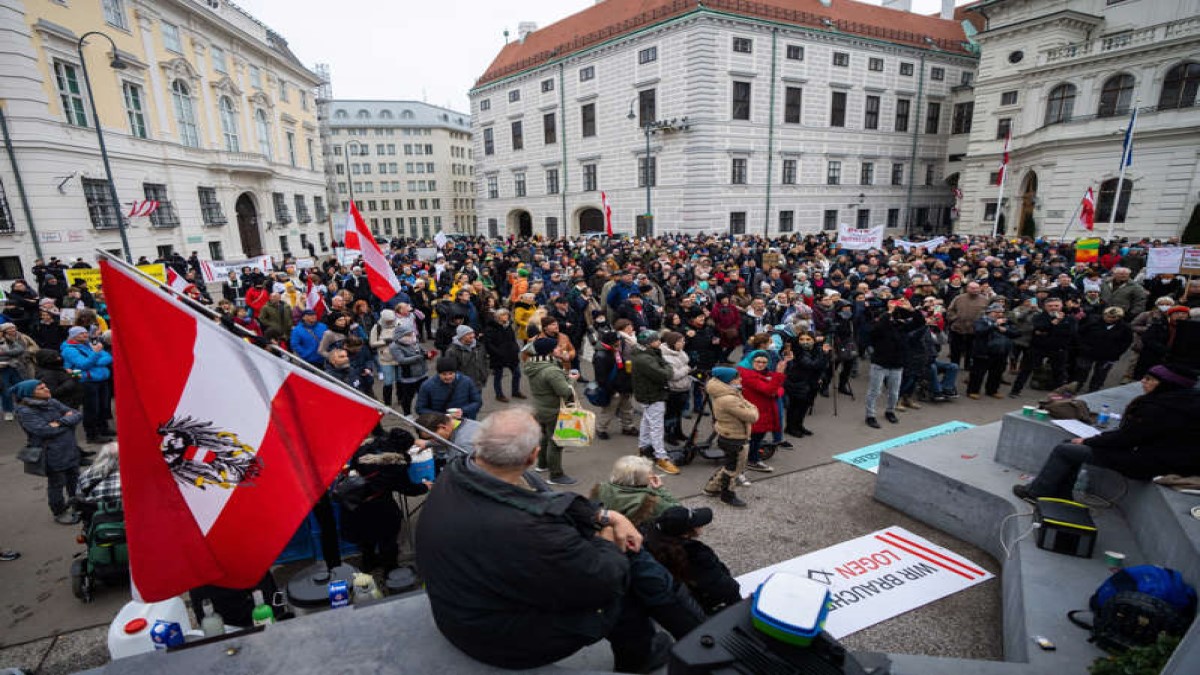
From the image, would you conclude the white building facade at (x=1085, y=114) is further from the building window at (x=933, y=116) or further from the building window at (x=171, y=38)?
the building window at (x=171, y=38)

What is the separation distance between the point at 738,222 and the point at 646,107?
8.75m

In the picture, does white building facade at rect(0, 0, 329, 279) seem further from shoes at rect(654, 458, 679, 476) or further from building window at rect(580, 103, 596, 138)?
building window at rect(580, 103, 596, 138)

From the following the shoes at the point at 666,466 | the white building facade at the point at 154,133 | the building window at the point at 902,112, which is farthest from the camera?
the building window at the point at 902,112

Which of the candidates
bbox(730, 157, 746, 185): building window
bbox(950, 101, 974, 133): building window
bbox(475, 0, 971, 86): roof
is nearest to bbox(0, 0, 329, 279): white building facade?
bbox(475, 0, 971, 86): roof

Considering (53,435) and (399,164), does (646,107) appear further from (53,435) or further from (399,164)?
(399,164)

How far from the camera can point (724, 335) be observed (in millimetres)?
9703

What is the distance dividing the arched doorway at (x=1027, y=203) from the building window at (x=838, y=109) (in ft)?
36.4

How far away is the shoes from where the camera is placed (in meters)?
7.02

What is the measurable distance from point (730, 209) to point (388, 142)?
214 ft

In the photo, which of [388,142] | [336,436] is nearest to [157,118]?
[336,436]

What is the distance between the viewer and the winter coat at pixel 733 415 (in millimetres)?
6051

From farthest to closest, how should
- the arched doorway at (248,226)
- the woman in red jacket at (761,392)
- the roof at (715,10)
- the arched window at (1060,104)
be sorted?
1. the arched doorway at (248,226)
2. the roof at (715,10)
3. the arched window at (1060,104)
4. the woman in red jacket at (761,392)

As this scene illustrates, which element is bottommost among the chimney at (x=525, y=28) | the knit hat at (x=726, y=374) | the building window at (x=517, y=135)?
the knit hat at (x=726, y=374)

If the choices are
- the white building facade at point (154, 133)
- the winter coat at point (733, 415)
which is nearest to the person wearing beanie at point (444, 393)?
the winter coat at point (733, 415)
